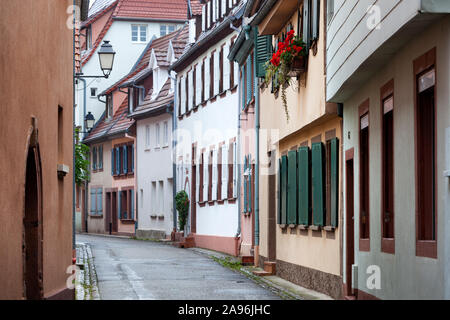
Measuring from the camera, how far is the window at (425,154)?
407 inches

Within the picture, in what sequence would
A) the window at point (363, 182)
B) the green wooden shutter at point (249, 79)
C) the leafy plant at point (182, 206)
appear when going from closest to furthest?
1. the window at point (363, 182)
2. the green wooden shutter at point (249, 79)
3. the leafy plant at point (182, 206)

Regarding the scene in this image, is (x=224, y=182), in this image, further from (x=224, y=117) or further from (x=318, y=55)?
(x=318, y=55)

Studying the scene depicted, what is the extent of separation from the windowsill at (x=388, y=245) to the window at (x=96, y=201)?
138 feet

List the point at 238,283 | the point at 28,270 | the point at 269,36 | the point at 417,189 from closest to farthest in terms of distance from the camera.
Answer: the point at 417,189, the point at 28,270, the point at 238,283, the point at 269,36

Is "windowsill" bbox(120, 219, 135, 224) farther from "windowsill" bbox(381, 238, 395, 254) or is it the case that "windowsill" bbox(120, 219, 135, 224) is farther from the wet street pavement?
"windowsill" bbox(381, 238, 395, 254)

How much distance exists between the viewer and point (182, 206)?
38812mm

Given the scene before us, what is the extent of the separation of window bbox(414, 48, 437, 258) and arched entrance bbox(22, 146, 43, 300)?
4.45 m

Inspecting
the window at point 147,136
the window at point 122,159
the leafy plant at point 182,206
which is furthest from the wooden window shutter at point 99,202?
the leafy plant at point 182,206

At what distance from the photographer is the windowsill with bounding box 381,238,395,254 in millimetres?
12539

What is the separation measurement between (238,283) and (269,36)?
6471mm

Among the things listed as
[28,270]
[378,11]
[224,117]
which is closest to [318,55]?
[378,11]

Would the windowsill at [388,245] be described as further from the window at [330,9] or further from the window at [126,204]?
the window at [126,204]

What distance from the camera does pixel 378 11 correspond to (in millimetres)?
11484

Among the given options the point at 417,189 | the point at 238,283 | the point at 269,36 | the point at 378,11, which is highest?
the point at 269,36
